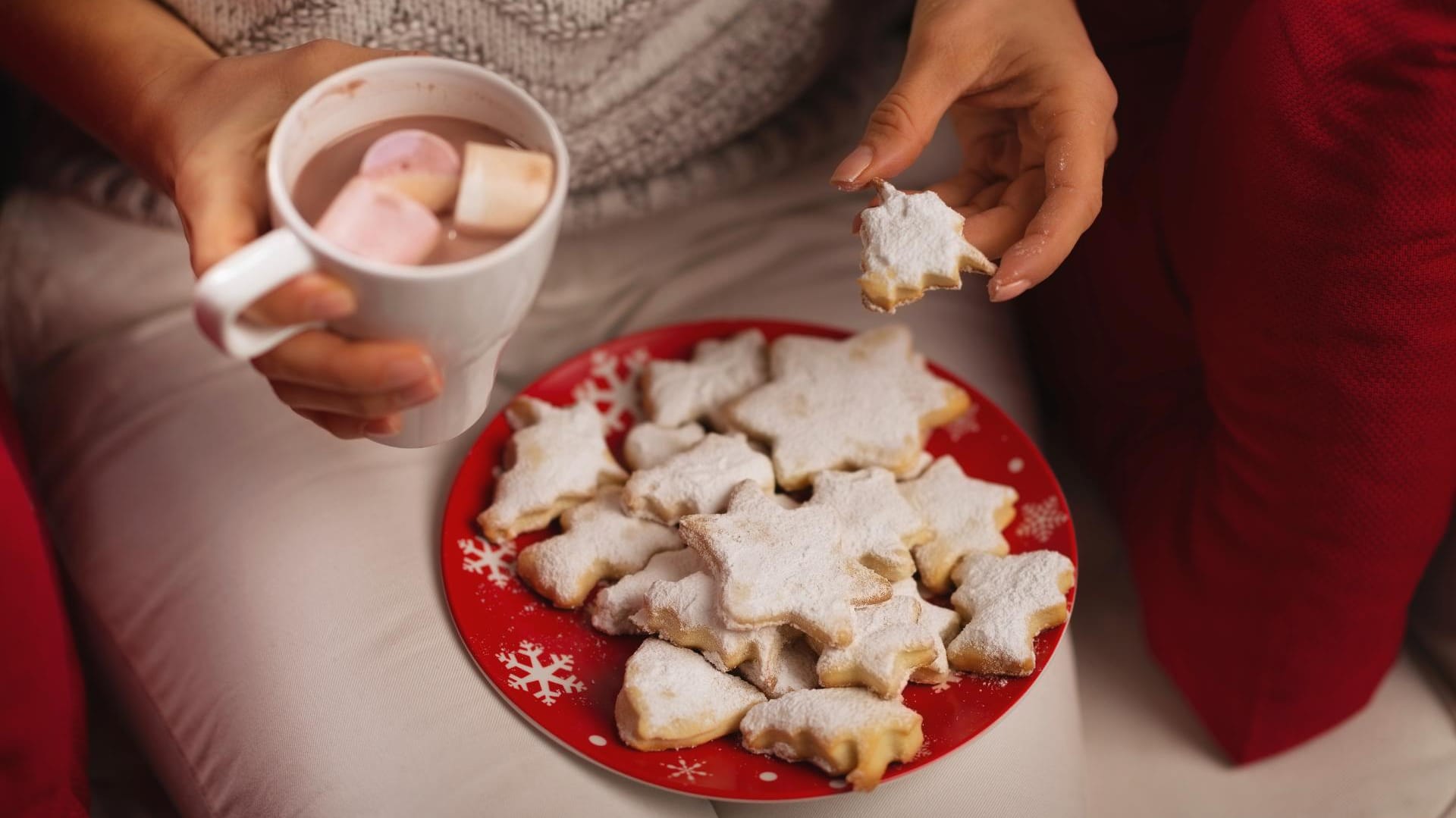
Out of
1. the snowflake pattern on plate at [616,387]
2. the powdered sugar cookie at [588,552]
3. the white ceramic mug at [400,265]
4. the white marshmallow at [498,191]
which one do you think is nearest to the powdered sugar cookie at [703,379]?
the snowflake pattern on plate at [616,387]

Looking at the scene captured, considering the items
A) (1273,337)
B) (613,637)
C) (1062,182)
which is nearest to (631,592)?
(613,637)

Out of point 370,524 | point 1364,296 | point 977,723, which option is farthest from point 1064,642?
point 370,524

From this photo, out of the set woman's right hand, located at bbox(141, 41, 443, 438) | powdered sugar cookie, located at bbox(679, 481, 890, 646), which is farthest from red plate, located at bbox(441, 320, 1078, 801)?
woman's right hand, located at bbox(141, 41, 443, 438)

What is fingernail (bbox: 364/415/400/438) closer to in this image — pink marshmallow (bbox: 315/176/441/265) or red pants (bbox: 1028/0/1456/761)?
pink marshmallow (bbox: 315/176/441/265)

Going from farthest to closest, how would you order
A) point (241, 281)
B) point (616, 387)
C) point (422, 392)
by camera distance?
point (616, 387) < point (422, 392) < point (241, 281)

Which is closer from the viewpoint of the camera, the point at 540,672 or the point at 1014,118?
the point at 540,672

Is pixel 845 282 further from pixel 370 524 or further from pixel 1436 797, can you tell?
pixel 1436 797

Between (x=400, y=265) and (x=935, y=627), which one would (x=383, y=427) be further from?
(x=935, y=627)
